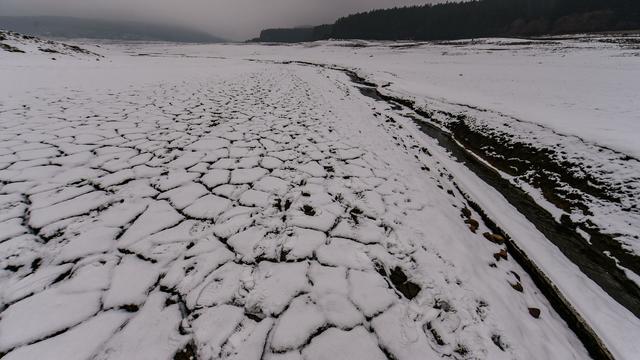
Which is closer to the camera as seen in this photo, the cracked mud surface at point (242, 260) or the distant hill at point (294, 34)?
the cracked mud surface at point (242, 260)

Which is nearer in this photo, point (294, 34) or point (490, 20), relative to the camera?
point (490, 20)

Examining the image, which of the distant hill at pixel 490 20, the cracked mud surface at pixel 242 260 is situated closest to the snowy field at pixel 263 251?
the cracked mud surface at pixel 242 260

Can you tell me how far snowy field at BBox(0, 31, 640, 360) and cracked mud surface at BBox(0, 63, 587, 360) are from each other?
0.01 meters

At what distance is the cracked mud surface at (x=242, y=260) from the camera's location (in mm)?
1516

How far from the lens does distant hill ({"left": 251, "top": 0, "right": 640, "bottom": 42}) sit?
4744 centimetres

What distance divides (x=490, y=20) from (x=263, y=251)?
79.8 metres

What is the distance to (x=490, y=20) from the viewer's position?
60875 mm

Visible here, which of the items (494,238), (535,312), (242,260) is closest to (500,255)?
(494,238)

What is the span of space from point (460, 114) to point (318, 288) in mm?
6454

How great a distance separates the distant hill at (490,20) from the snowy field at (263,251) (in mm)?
67126

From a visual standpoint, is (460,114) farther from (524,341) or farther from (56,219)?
(56,219)

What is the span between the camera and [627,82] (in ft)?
29.3

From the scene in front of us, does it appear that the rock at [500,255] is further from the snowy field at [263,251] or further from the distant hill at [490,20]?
the distant hill at [490,20]

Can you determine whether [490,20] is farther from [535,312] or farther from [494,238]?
[535,312]
